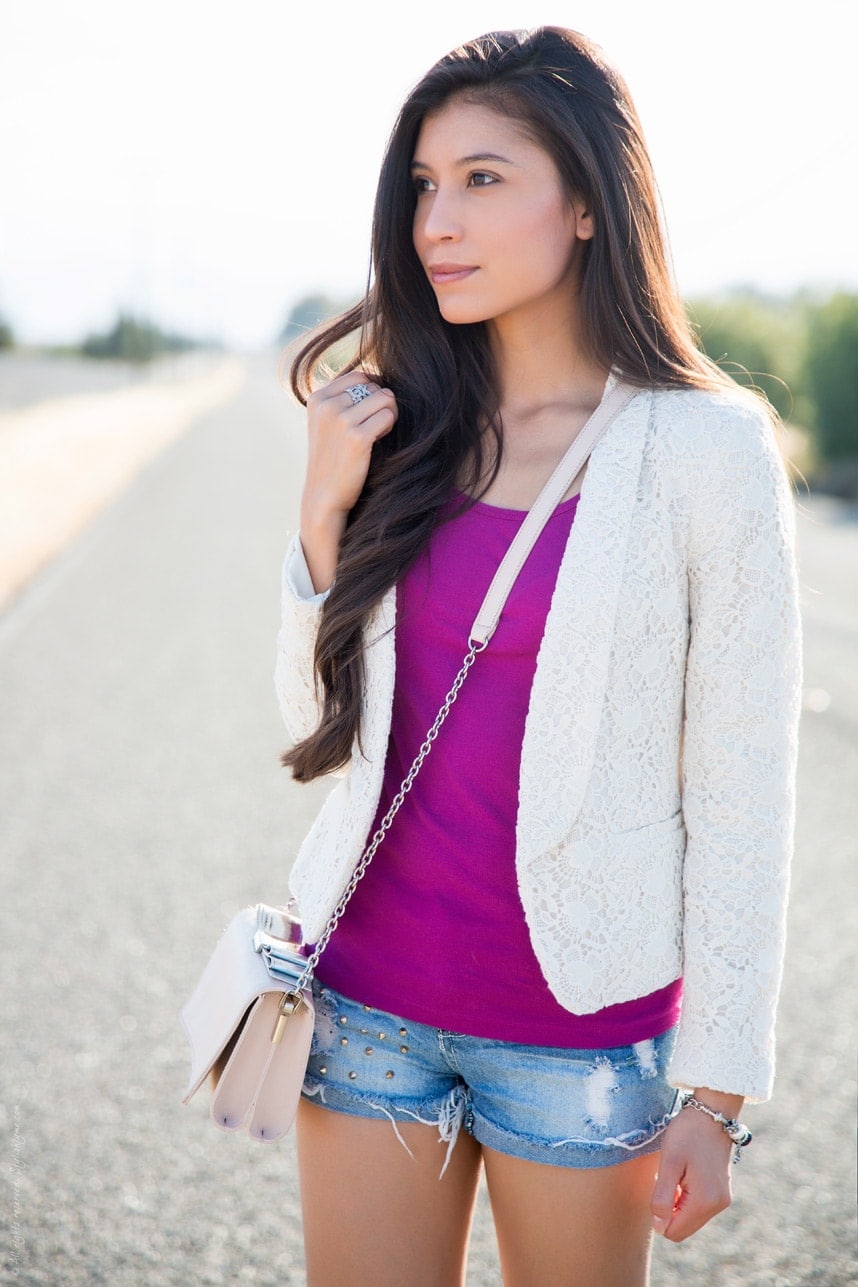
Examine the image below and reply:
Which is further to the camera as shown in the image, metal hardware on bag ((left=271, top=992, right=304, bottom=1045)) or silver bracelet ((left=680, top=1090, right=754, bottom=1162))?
metal hardware on bag ((left=271, top=992, right=304, bottom=1045))

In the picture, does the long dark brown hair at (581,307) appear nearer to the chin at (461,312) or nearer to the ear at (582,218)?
the ear at (582,218)

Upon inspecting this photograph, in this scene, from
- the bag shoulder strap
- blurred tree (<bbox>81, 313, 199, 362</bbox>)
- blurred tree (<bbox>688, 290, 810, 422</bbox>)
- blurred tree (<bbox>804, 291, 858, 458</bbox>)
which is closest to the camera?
the bag shoulder strap

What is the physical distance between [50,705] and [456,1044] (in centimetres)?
587

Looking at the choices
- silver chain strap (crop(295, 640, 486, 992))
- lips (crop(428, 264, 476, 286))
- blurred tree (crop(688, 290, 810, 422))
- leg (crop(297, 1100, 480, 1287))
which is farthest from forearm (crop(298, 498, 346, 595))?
blurred tree (crop(688, 290, 810, 422))

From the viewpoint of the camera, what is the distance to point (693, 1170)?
1.61 m

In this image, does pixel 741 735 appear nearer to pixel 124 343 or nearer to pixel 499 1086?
pixel 499 1086

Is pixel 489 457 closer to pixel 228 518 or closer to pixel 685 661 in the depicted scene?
pixel 685 661

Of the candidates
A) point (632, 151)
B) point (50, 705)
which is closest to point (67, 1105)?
point (632, 151)

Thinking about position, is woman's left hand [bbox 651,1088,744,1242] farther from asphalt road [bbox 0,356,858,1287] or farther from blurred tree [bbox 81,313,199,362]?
blurred tree [bbox 81,313,199,362]

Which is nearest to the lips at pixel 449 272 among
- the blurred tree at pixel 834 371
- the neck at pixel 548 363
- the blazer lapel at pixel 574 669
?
the neck at pixel 548 363

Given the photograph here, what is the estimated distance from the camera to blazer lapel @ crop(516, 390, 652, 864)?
1.64m

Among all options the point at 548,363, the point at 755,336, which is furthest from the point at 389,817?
the point at 755,336

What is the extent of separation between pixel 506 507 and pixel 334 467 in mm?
275

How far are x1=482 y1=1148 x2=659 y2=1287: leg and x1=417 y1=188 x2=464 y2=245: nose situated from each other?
4.36 ft
